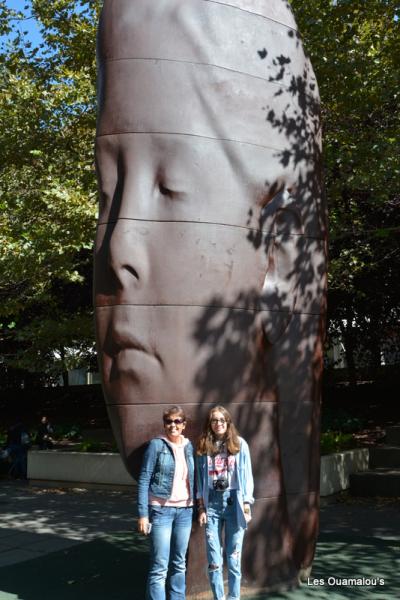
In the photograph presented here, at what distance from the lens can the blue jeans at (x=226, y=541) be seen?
18.1 feet

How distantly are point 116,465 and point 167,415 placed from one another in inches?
336

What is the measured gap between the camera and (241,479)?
18.4ft

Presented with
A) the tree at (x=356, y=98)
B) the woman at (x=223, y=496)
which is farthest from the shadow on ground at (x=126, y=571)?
the tree at (x=356, y=98)

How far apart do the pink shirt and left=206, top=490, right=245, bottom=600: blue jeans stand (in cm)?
20

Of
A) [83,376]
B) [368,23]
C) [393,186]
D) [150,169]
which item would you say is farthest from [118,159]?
[83,376]

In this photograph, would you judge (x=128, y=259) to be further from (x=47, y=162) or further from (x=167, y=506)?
(x=47, y=162)

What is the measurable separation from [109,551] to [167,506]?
2930 mm

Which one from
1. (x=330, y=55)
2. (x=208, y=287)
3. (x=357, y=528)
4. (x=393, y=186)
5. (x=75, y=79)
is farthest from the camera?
(x=75, y=79)

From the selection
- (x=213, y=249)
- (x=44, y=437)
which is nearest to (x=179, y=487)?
(x=213, y=249)

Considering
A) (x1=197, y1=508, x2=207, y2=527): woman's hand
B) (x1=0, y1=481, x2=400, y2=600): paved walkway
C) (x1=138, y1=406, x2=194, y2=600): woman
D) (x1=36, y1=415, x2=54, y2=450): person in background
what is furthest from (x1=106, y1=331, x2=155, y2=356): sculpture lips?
(x1=36, y1=415, x2=54, y2=450): person in background

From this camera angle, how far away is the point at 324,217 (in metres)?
7.34

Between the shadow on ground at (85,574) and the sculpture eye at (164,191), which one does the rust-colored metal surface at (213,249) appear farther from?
the shadow on ground at (85,574)

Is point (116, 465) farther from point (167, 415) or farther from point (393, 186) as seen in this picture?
point (167, 415)

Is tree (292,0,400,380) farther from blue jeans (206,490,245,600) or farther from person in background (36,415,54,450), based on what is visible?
person in background (36,415,54,450)
